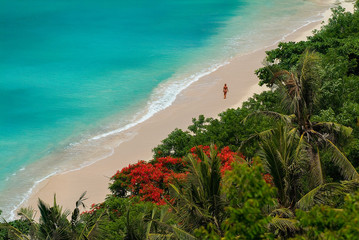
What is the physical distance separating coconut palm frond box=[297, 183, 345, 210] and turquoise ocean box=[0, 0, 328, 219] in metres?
17.4

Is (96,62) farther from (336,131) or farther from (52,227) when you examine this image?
(52,227)

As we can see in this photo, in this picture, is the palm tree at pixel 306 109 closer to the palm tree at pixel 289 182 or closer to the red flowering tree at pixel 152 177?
the palm tree at pixel 289 182

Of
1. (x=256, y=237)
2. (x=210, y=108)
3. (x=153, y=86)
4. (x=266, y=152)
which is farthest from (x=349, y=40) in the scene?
(x=256, y=237)

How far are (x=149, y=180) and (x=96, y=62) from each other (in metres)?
30.0

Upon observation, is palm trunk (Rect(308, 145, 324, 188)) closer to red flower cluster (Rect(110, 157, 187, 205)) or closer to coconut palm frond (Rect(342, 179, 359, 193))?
coconut palm frond (Rect(342, 179, 359, 193))

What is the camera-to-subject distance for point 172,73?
1743 inches

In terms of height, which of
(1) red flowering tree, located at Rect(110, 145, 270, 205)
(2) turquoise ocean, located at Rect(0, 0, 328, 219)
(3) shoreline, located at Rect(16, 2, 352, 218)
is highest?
(2) turquoise ocean, located at Rect(0, 0, 328, 219)

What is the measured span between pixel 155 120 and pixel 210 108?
13.3 feet

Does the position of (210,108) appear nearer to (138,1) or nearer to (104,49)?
(104,49)

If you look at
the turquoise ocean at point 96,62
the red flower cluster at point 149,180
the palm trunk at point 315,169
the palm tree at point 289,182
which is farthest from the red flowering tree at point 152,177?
the turquoise ocean at point 96,62

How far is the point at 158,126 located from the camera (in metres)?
32.9

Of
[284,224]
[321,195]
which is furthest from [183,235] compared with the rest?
[321,195]

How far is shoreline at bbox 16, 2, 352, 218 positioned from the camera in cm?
2561

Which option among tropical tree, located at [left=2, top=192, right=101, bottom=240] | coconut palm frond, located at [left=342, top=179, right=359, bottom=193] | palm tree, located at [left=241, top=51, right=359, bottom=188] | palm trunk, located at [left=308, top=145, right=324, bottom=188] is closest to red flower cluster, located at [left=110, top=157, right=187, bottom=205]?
palm tree, located at [left=241, top=51, right=359, bottom=188]
